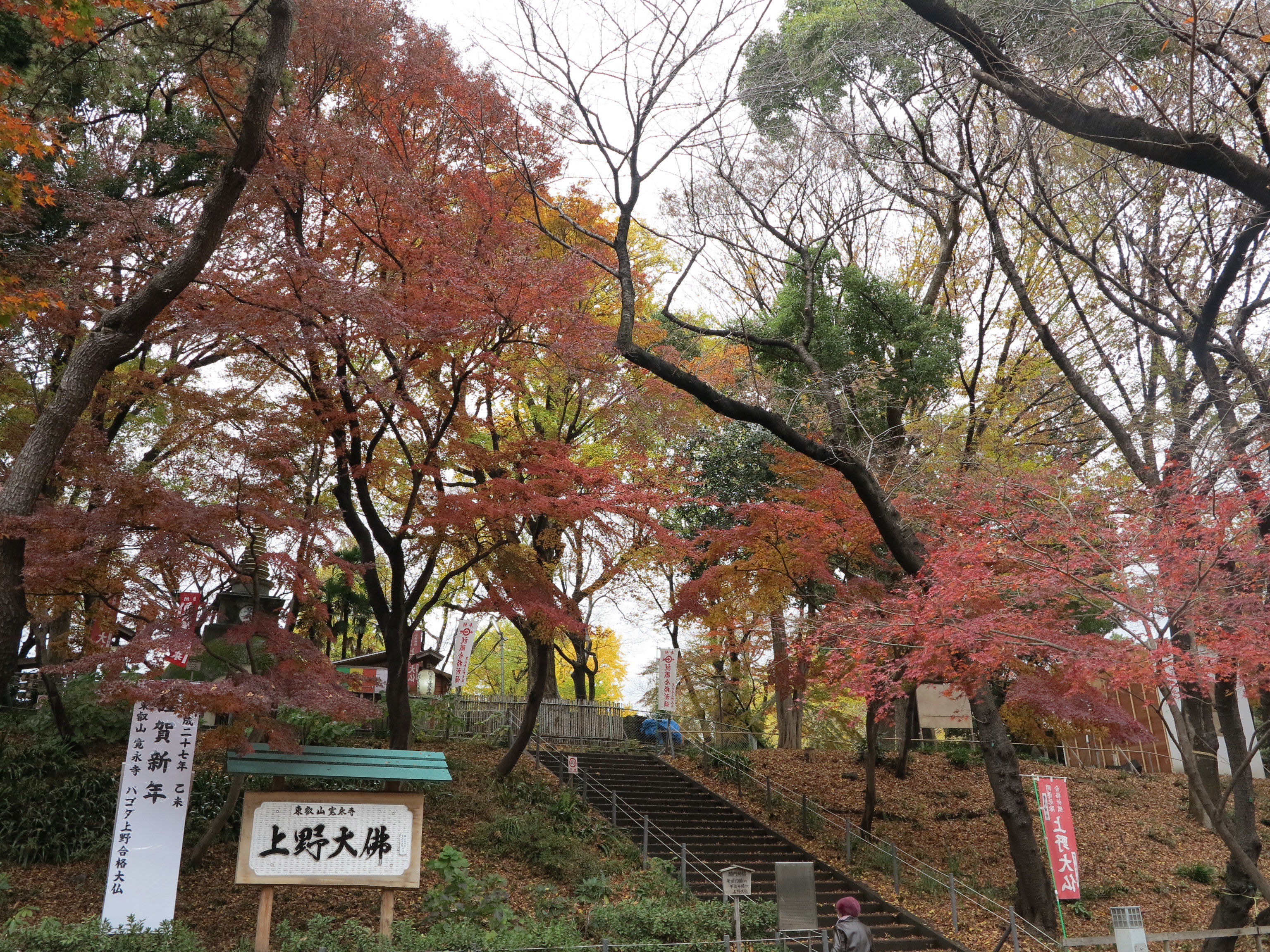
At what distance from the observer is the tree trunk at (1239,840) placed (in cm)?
1070

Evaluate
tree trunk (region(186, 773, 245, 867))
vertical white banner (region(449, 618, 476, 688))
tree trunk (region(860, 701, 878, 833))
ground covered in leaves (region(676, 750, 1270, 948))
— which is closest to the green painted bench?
tree trunk (region(186, 773, 245, 867))

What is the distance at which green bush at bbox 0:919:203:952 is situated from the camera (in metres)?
7.18

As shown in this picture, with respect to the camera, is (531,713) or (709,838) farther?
(531,713)

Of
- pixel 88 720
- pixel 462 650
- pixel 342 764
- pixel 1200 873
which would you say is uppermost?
pixel 462 650

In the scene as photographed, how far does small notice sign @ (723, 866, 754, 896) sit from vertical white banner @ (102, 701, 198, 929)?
18.8 feet

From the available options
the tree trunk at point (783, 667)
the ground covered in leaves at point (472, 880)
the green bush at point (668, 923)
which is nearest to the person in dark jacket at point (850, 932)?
the green bush at point (668, 923)

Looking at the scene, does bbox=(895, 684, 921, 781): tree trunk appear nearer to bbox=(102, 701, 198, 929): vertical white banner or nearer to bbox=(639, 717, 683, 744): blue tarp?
bbox=(639, 717, 683, 744): blue tarp

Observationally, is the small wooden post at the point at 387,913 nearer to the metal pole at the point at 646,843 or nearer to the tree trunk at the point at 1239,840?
the metal pole at the point at 646,843

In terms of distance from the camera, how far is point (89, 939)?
748 cm

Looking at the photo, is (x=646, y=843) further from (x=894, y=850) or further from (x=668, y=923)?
(x=894, y=850)

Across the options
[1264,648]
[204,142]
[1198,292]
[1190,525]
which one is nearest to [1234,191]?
[1198,292]

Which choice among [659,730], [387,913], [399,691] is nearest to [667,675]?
[659,730]

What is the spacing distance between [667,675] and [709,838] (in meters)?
6.51

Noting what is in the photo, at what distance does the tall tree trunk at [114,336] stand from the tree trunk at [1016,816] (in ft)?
36.9
